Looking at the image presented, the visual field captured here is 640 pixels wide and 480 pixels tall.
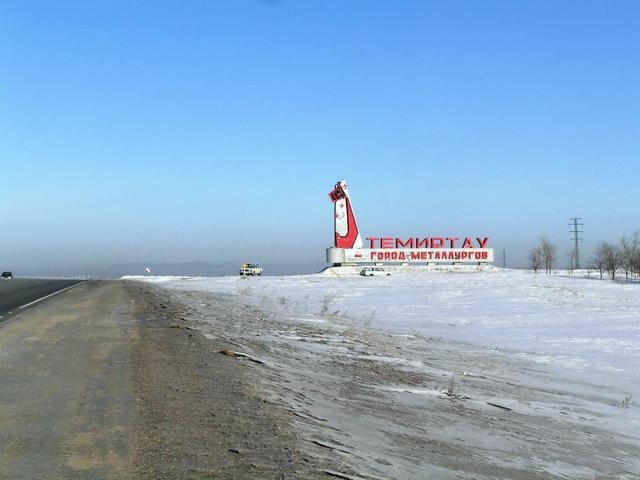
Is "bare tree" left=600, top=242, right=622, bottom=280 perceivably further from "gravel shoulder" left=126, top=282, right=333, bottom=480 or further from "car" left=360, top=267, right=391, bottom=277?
"gravel shoulder" left=126, top=282, right=333, bottom=480

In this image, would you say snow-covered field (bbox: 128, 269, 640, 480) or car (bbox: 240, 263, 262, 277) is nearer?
snow-covered field (bbox: 128, 269, 640, 480)

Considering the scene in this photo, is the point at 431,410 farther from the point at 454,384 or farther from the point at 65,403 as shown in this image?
the point at 65,403

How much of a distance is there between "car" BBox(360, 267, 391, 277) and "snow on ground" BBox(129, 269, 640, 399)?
2270 centimetres

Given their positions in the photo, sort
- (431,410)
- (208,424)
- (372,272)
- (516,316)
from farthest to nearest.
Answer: (372,272) → (516,316) → (431,410) → (208,424)

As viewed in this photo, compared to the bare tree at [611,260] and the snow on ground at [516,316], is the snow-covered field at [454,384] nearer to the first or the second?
the snow on ground at [516,316]

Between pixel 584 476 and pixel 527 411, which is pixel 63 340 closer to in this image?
pixel 527 411

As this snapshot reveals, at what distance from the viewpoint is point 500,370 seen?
1437cm

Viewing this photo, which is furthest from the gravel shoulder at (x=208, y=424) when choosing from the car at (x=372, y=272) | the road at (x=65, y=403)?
the car at (x=372, y=272)

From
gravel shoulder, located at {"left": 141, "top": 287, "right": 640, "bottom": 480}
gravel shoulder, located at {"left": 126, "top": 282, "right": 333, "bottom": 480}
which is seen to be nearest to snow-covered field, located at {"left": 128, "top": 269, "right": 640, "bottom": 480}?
gravel shoulder, located at {"left": 141, "top": 287, "right": 640, "bottom": 480}

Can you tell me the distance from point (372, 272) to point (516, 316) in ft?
131

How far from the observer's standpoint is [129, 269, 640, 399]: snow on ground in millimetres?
16500

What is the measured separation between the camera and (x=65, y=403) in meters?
8.37

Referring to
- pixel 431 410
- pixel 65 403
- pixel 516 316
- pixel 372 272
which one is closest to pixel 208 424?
pixel 65 403

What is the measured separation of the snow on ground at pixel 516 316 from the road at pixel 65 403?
9.60 m
